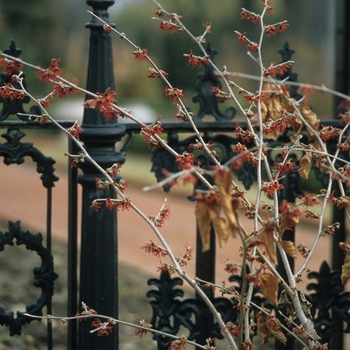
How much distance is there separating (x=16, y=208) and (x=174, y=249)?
381 cm

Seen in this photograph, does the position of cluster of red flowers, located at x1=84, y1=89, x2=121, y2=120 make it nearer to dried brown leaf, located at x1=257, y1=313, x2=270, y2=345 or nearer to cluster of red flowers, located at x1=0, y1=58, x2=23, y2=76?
cluster of red flowers, located at x1=0, y1=58, x2=23, y2=76

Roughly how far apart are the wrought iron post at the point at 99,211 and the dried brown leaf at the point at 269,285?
743mm

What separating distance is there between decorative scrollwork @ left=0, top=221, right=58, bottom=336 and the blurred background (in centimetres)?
1680

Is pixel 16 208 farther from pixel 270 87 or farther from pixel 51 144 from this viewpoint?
pixel 51 144

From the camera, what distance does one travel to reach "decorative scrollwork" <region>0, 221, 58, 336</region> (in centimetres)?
236

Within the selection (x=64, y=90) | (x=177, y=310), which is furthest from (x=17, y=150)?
(x=177, y=310)

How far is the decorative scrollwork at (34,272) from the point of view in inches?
92.8

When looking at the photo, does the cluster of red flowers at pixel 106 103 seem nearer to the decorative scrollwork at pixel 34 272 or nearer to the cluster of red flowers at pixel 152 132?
the cluster of red flowers at pixel 152 132

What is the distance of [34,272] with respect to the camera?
7.89 feet

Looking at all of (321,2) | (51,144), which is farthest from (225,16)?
(51,144)

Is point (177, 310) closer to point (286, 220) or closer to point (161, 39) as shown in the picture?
point (286, 220)

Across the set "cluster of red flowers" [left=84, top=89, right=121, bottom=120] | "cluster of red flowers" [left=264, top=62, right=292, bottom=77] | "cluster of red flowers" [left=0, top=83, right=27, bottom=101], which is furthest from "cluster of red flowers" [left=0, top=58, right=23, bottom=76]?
"cluster of red flowers" [left=264, top=62, right=292, bottom=77]

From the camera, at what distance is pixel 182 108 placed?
2002 mm

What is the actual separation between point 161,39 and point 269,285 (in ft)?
80.8
